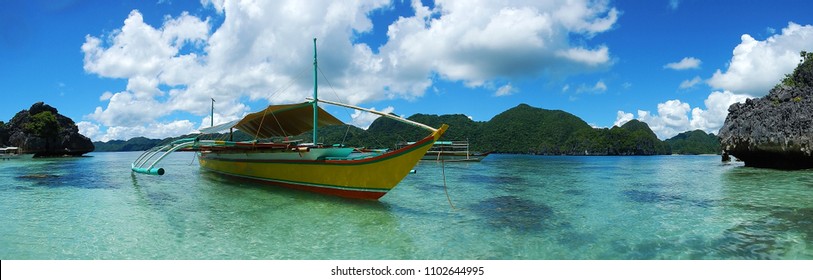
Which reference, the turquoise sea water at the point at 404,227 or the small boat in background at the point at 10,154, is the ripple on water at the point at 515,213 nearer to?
the turquoise sea water at the point at 404,227

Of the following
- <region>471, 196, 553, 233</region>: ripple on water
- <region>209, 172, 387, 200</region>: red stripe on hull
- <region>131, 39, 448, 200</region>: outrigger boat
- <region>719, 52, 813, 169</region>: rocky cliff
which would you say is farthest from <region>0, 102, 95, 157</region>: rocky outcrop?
<region>719, 52, 813, 169</region>: rocky cliff

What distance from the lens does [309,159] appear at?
35.6 feet

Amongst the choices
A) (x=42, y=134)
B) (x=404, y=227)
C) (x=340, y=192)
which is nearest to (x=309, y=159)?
(x=340, y=192)

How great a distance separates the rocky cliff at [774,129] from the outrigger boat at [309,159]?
2342 cm

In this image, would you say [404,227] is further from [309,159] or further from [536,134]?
[536,134]

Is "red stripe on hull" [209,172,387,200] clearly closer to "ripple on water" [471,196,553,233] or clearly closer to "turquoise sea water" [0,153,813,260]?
"turquoise sea water" [0,153,813,260]

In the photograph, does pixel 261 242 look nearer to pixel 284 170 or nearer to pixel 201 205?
pixel 201 205

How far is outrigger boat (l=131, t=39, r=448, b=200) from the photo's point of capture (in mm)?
8828

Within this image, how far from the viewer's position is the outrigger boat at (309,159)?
8828 mm

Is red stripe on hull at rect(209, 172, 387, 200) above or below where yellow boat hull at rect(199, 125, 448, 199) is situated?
below

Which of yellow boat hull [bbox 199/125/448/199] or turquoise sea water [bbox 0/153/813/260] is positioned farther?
yellow boat hull [bbox 199/125/448/199]

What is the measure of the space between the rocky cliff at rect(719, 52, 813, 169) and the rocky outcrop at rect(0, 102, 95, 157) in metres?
85.1
